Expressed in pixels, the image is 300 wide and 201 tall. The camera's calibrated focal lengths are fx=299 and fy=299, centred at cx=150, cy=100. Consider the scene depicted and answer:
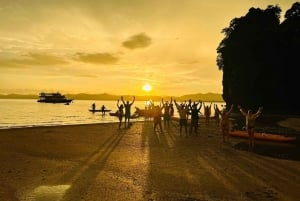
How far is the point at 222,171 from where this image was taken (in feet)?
41.2

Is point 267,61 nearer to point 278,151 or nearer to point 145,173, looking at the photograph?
point 278,151

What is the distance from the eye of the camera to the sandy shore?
367 inches

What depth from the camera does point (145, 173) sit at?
39.3 feet

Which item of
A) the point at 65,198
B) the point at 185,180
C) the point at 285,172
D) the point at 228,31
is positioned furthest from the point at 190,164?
the point at 228,31

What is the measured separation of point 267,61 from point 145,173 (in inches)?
2341

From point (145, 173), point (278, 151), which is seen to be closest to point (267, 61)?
point (278, 151)

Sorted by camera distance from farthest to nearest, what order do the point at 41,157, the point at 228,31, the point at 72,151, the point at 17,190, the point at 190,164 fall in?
the point at 228,31 → the point at 72,151 → the point at 41,157 → the point at 190,164 → the point at 17,190

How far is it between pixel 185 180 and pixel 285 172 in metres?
4.70

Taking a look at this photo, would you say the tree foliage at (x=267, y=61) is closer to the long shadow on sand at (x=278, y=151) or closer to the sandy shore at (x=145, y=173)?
the long shadow on sand at (x=278, y=151)

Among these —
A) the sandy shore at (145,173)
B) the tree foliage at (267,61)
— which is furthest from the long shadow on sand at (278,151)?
the tree foliage at (267,61)

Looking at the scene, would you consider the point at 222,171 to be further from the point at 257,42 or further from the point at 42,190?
the point at 257,42

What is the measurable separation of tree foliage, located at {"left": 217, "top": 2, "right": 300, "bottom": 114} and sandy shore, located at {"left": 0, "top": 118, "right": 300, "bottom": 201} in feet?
161

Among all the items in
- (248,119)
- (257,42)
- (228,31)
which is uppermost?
(228,31)

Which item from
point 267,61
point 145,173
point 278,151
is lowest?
point 145,173
